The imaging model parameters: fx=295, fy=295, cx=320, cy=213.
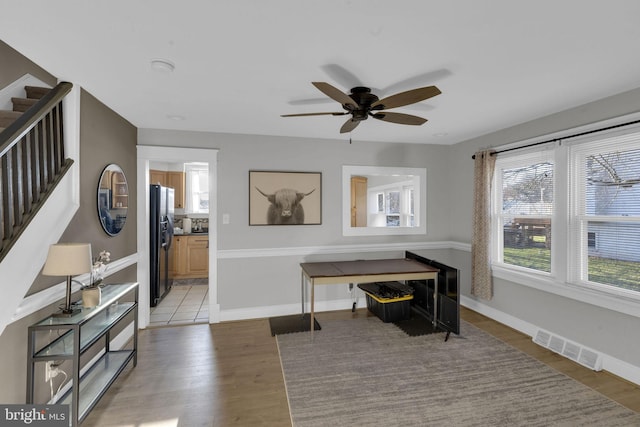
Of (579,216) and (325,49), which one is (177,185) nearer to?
(325,49)

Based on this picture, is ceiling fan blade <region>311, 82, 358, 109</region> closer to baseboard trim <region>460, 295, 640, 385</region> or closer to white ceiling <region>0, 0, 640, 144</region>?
white ceiling <region>0, 0, 640, 144</region>

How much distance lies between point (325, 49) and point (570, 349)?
3381mm

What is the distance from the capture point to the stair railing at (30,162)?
1601mm

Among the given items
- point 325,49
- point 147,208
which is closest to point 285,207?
point 147,208

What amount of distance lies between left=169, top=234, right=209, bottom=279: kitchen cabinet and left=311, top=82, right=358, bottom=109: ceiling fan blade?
15.1 feet

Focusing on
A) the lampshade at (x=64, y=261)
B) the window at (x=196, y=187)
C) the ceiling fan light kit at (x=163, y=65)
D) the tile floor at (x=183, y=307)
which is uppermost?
the ceiling fan light kit at (x=163, y=65)

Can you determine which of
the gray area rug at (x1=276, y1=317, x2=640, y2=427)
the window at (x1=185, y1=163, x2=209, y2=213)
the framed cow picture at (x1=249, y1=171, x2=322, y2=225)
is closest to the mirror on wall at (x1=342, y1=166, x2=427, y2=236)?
the framed cow picture at (x1=249, y1=171, x2=322, y2=225)

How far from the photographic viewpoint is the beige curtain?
358 centimetres

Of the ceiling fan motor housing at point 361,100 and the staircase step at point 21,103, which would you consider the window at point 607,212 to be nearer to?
the ceiling fan motor housing at point 361,100

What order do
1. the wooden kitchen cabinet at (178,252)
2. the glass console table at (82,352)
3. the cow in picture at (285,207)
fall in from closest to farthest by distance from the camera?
the glass console table at (82,352), the cow in picture at (285,207), the wooden kitchen cabinet at (178,252)

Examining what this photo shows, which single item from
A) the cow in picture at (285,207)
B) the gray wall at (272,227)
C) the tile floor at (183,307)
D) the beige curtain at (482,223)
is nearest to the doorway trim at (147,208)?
the gray wall at (272,227)

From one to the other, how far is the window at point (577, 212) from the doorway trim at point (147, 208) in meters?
3.49

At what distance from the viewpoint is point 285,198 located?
382 centimetres

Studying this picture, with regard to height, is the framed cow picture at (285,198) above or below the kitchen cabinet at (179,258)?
above
